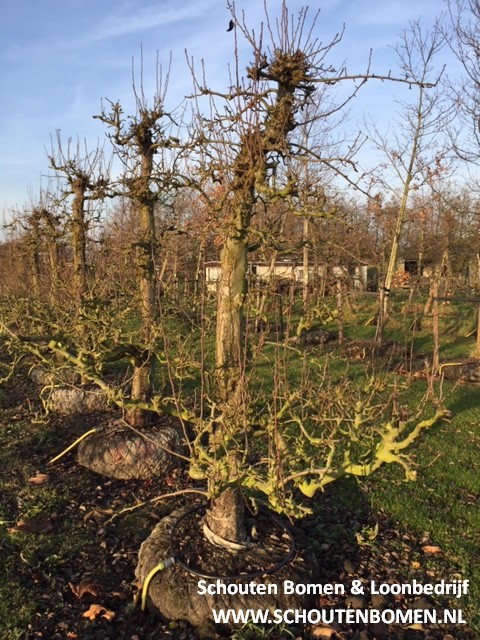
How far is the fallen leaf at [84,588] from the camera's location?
132 inches

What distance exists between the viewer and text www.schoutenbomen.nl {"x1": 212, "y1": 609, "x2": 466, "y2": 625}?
300 centimetres

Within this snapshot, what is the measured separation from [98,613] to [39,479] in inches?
86.0

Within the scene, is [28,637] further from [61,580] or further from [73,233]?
[73,233]

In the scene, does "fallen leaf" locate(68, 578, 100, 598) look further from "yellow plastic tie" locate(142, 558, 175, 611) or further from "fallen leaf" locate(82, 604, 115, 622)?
"yellow plastic tie" locate(142, 558, 175, 611)

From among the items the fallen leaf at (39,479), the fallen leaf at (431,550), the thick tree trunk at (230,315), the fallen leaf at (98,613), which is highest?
the thick tree trunk at (230,315)

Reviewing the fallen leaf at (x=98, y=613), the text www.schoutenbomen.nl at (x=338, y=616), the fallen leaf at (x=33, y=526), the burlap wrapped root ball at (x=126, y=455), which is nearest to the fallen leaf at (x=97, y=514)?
the fallen leaf at (x=33, y=526)

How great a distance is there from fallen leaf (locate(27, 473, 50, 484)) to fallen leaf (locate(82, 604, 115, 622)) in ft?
6.85

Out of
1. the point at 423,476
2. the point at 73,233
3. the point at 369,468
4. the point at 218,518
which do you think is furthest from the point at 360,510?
the point at 73,233

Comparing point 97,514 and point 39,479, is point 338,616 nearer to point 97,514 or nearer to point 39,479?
point 97,514

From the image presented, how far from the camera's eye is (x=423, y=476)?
5.30m

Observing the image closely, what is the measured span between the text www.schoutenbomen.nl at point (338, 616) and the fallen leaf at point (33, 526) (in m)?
1.87

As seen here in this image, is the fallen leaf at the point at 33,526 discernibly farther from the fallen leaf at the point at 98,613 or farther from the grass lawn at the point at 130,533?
the fallen leaf at the point at 98,613

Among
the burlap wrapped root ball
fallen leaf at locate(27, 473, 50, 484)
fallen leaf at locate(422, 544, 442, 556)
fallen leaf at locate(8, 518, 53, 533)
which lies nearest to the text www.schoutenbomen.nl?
fallen leaf at locate(422, 544, 442, 556)

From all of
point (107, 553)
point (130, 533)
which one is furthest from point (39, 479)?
point (107, 553)
